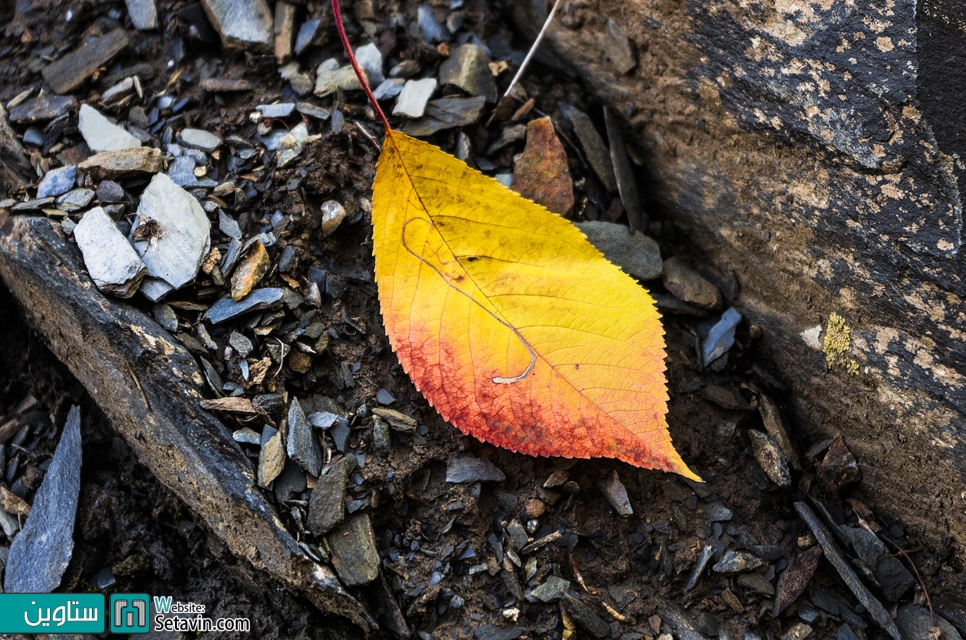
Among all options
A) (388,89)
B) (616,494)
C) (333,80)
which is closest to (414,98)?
(388,89)

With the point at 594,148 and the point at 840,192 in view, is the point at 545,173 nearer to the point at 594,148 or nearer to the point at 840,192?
the point at 594,148

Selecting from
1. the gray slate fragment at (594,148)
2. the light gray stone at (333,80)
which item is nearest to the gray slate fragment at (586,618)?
the gray slate fragment at (594,148)

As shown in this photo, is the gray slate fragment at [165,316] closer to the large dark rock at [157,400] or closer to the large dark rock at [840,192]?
→ the large dark rock at [157,400]

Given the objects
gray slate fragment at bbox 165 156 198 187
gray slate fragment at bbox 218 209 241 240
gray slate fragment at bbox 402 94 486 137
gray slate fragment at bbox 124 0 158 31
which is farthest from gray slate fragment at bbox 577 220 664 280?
gray slate fragment at bbox 124 0 158 31

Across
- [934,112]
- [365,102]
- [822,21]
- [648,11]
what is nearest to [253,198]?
[365,102]

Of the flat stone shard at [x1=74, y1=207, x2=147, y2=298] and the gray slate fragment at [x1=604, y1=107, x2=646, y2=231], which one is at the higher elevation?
the gray slate fragment at [x1=604, y1=107, x2=646, y2=231]

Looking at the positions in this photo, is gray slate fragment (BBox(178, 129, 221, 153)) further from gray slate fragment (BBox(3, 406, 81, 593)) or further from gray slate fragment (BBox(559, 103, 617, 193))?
gray slate fragment (BBox(559, 103, 617, 193))
